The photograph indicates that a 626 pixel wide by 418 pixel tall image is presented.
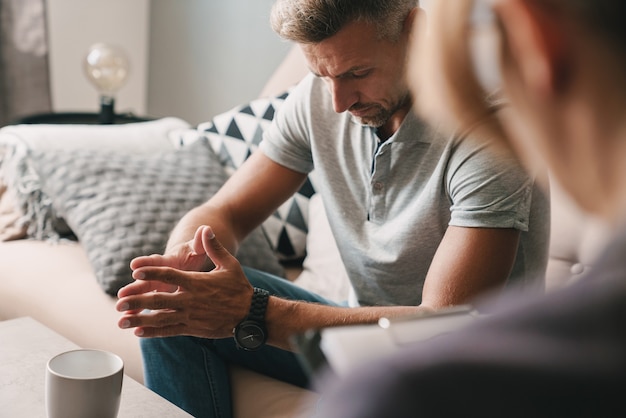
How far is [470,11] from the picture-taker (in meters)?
0.52

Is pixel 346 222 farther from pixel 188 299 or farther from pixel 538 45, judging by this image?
pixel 538 45

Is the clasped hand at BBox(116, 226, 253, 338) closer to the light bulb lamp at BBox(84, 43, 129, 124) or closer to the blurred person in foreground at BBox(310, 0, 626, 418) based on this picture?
the blurred person in foreground at BBox(310, 0, 626, 418)

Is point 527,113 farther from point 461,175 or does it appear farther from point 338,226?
point 338,226

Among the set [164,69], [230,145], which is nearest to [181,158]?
[230,145]

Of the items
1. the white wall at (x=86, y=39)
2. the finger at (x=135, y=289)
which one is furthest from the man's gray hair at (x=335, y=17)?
the white wall at (x=86, y=39)

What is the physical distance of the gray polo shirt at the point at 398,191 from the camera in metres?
1.25

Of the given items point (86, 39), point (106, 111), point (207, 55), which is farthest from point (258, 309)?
→ point (86, 39)

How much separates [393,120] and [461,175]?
22 centimetres

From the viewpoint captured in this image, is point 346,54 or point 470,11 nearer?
point 470,11

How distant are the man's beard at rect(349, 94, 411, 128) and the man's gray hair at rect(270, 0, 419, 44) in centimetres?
11

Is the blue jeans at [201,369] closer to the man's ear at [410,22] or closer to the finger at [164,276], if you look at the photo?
the finger at [164,276]

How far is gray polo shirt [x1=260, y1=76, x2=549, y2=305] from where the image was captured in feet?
4.11

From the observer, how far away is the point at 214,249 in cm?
125

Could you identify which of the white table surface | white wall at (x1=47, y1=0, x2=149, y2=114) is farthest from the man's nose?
white wall at (x1=47, y1=0, x2=149, y2=114)
